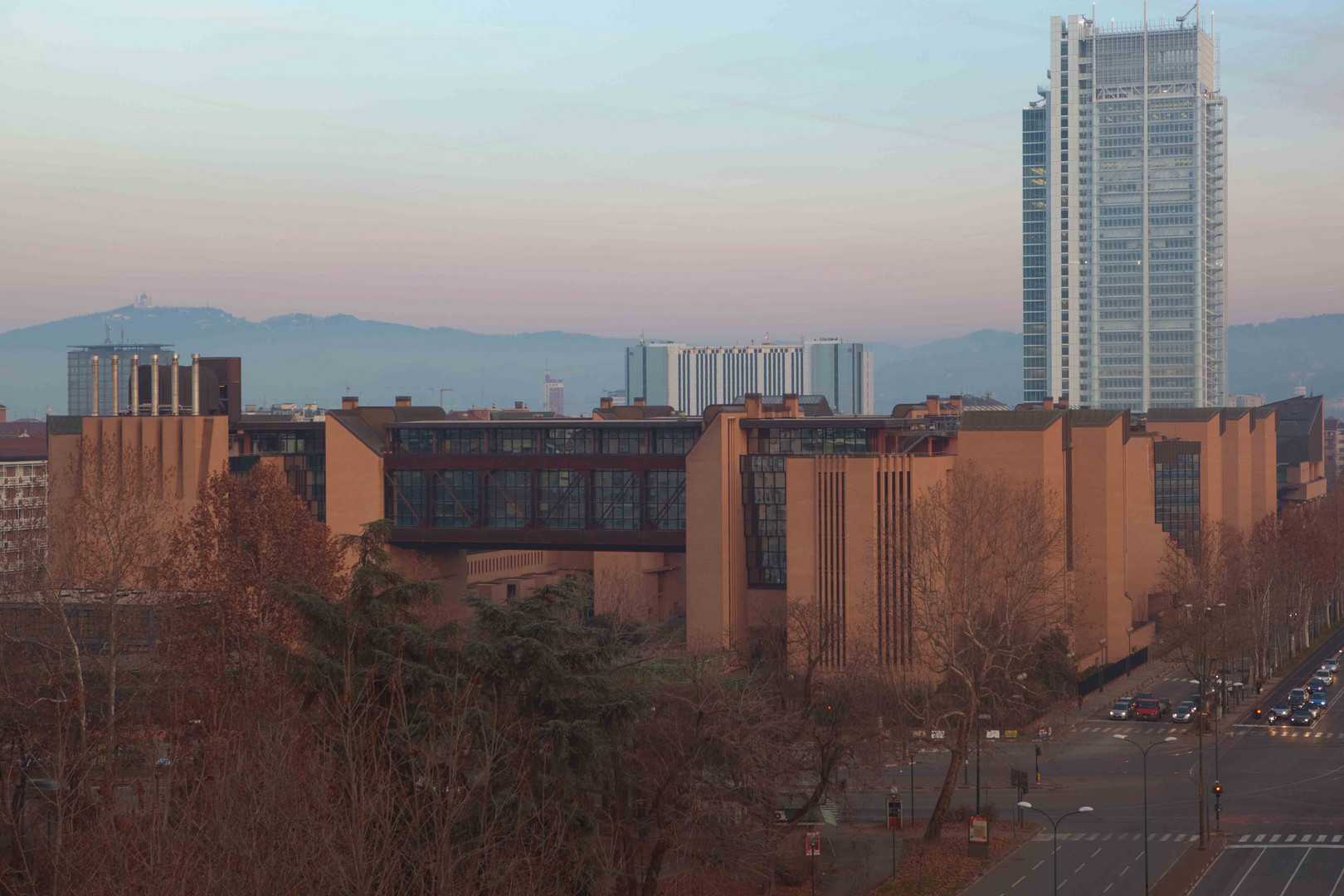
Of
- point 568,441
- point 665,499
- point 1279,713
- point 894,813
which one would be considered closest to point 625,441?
point 568,441

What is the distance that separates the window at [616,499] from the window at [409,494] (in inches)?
564

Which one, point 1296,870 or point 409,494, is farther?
point 409,494

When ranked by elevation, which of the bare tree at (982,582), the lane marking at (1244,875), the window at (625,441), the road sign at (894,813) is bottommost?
the lane marking at (1244,875)

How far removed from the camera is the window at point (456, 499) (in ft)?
375

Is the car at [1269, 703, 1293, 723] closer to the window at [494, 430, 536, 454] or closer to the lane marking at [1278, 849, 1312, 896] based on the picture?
the lane marking at [1278, 849, 1312, 896]

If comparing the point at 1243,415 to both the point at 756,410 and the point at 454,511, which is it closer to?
the point at 756,410

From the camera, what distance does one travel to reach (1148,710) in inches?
3551

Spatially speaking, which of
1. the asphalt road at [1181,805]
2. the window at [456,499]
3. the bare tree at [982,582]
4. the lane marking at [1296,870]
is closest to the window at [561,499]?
the window at [456,499]

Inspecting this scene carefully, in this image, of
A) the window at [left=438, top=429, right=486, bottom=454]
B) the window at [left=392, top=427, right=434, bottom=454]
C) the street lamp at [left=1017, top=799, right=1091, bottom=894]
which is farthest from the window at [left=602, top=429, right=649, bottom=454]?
the street lamp at [left=1017, top=799, right=1091, bottom=894]

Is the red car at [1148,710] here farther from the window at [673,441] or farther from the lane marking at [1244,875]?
the window at [673,441]

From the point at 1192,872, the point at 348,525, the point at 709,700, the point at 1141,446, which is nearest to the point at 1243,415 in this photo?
the point at 1141,446

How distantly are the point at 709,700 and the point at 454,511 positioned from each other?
68697 mm

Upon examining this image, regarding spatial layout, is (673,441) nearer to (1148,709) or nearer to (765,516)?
(765,516)

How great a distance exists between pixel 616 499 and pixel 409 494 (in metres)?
17.3
